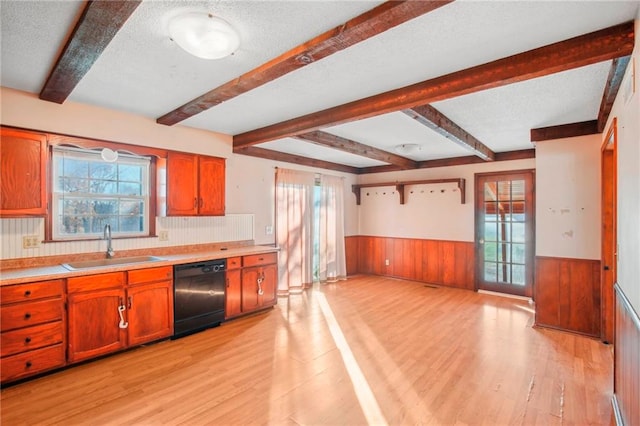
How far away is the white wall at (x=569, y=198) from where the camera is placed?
3.56 m

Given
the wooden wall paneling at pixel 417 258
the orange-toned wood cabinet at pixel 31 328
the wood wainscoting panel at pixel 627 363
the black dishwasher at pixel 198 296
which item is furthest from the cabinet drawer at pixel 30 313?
the wooden wall paneling at pixel 417 258

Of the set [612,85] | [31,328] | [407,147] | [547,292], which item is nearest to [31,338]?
[31,328]

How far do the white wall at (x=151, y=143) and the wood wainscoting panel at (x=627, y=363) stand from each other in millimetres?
4040

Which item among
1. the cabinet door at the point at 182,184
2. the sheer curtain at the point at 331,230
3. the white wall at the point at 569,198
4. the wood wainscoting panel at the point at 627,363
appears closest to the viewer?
the wood wainscoting panel at the point at 627,363

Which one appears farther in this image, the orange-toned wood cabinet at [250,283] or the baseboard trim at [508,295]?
the baseboard trim at [508,295]

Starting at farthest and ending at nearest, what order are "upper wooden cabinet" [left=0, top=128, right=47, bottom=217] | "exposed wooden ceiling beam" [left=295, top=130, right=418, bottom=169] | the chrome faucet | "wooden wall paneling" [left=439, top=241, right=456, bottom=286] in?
"wooden wall paneling" [left=439, top=241, right=456, bottom=286]
"exposed wooden ceiling beam" [left=295, top=130, right=418, bottom=169]
the chrome faucet
"upper wooden cabinet" [left=0, top=128, right=47, bottom=217]

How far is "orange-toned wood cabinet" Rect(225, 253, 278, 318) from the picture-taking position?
394cm

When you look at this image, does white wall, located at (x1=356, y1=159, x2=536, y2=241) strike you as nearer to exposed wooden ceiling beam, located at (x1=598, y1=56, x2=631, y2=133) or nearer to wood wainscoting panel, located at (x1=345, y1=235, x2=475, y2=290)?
wood wainscoting panel, located at (x1=345, y1=235, x2=475, y2=290)

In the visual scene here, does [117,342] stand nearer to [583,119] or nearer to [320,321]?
[320,321]

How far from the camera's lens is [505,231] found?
532 centimetres

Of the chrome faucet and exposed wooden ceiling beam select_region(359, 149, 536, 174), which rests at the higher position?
exposed wooden ceiling beam select_region(359, 149, 536, 174)

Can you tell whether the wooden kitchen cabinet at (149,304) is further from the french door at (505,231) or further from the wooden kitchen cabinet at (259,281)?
the french door at (505,231)

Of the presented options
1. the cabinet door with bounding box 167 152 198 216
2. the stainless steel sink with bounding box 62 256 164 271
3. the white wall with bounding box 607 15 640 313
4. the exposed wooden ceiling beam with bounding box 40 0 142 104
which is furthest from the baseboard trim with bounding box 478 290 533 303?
the exposed wooden ceiling beam with bounding box 40 0 142 104

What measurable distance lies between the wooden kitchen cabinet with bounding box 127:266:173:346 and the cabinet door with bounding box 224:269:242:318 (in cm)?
68
